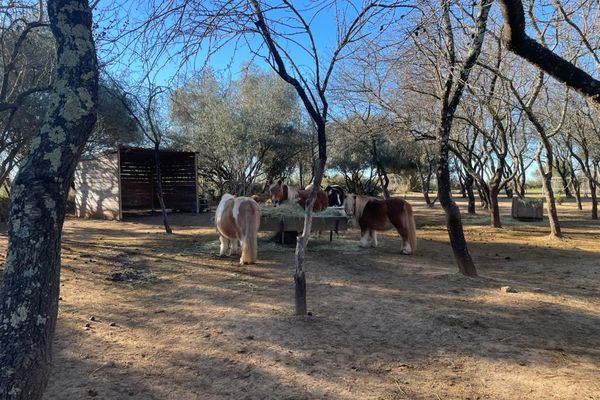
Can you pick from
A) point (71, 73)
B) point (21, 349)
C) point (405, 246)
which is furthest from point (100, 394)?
point (405, 246)

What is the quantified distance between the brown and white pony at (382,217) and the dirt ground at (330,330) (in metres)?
0.88

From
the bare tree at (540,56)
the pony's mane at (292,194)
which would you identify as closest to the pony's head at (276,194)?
the pony's mane at (292,194)

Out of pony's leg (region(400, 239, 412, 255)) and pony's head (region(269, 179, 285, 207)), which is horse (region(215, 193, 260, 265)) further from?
pony's leg (region(400, 239, 412, 255))

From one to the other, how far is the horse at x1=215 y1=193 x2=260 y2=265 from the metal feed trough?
892mm

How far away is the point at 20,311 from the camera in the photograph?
200cm

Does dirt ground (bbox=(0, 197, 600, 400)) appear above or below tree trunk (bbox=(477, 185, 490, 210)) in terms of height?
below

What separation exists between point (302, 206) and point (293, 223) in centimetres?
137

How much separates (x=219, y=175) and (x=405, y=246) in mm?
16893

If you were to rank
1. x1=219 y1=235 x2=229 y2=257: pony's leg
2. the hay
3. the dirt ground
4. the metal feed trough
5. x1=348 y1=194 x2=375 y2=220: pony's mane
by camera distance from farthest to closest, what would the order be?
x1=348 y1=194 x2=375 y2=220: pony's mane, the hay, the metal feed trough, x1=219 y1=235 x2=229 y2=257: pony's leg, the dirt ground

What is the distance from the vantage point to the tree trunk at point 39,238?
1966 millimetres

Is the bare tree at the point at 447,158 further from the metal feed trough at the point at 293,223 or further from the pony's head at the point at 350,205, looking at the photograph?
the pony's head at the point at 350,205

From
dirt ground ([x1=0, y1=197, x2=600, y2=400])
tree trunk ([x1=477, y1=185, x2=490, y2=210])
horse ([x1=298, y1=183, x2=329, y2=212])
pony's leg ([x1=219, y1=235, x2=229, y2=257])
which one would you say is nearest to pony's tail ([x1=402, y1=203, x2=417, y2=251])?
dirt ground ([x1=0, y1=197, x2=600, y2=400])

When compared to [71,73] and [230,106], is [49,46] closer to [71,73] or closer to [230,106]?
[71,73]

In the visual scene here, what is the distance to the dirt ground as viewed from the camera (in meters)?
3.15
